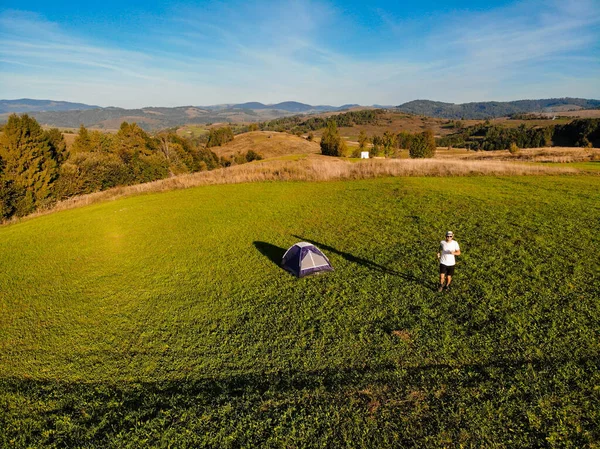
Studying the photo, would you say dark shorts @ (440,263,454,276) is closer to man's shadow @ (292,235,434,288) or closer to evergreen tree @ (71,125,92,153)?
man's shadow @ (292,235,434,288)

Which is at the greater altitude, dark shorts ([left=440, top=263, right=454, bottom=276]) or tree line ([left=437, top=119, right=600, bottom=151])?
tree line ([left=437, top=119, right=600, bottom=151])

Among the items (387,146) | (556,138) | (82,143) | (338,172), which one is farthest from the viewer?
(556,138)

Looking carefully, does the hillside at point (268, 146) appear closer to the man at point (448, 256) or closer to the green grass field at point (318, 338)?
the green grass field at point (318, 338)

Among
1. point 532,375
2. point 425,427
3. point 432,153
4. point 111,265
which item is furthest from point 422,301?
point 432,153

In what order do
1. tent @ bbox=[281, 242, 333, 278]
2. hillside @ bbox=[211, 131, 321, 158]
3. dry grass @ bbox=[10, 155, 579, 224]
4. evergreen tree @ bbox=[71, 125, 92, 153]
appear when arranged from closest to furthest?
tent @ bbox=[281, 242, 333, 278] → dry grass @ bbox=[10, 155, 579, 224] → evergreen tree @ bbox=[71, 125, 92, 153] → hillside @ bbox=[211, 131, 321, 158]

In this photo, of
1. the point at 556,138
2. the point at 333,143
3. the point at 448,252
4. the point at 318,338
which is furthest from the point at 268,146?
the point at 318,338

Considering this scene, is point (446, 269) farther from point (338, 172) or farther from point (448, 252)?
point (338, 172)

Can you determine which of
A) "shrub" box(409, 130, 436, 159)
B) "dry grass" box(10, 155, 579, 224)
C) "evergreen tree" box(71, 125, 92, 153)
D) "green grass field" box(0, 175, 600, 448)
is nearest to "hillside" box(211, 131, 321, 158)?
"shrub" box(409, 130, 436, 159)
